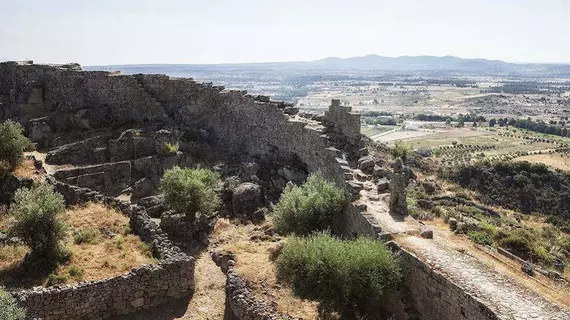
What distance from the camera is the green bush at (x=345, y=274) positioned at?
15.6m

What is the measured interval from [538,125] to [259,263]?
157 meters

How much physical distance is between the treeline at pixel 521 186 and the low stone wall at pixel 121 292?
45625 mm

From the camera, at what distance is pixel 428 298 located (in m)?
15.2

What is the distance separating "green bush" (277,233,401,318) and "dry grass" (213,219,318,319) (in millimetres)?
466

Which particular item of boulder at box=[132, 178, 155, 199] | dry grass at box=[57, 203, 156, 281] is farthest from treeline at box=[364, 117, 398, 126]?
dry grass at box=[57, 203, 156, 281]

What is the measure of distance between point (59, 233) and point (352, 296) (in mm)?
9869

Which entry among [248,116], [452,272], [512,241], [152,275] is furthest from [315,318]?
[512,241]

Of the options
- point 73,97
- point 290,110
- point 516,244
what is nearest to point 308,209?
point 290,110

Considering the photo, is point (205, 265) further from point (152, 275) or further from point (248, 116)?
point (248, 116)

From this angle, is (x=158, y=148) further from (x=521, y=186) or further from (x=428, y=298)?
(x=521, y=186)

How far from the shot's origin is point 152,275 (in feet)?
53.7

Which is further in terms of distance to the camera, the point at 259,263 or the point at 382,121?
the point at 382,121

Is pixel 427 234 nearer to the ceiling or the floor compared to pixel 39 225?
nearer to the floor

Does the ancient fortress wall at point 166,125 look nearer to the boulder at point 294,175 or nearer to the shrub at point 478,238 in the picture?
the boulder at point 294,175
